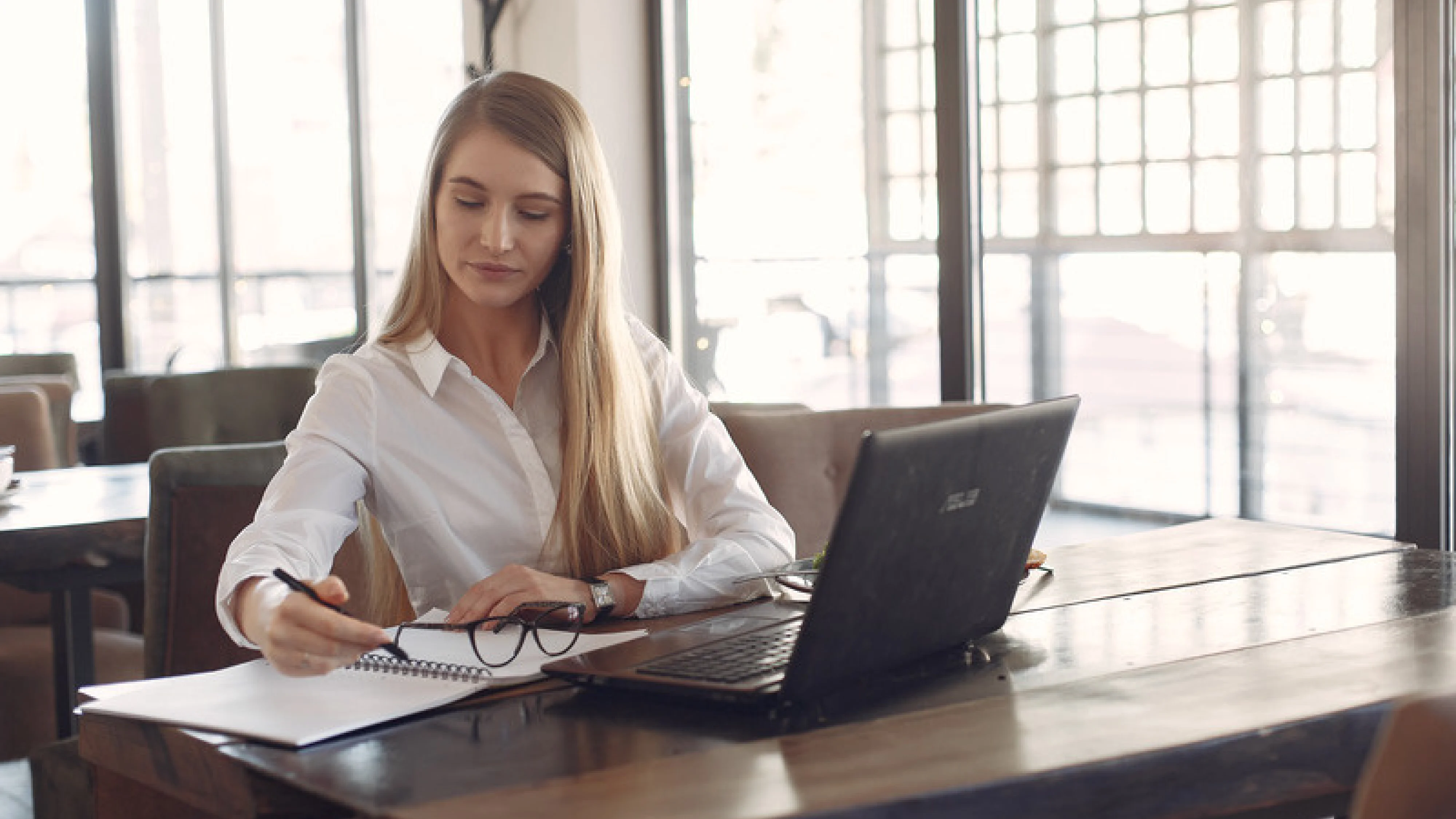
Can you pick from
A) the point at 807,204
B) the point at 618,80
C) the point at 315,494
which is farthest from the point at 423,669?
the point at 618,80

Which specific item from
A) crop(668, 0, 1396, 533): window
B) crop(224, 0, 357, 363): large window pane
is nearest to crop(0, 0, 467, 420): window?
crop(224, 0, 357, 363): large window pane

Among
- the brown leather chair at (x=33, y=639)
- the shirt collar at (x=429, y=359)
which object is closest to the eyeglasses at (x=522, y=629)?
the shirt collar at (x=429, y=359)

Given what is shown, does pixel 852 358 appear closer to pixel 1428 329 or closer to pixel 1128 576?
pixel 1428 329

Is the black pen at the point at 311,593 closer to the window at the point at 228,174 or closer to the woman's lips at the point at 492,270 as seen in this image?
the woman's lips at the point at 492,270

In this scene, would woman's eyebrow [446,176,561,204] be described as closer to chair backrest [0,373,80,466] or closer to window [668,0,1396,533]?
window [668,0,1396,533]

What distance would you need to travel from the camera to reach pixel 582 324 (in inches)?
75.5

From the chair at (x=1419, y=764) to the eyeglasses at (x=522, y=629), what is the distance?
840mm

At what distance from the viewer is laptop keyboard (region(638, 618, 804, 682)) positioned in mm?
1274

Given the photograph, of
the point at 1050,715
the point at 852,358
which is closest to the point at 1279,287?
the point at 852,358

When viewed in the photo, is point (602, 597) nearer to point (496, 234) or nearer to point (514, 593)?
point (514, 593)

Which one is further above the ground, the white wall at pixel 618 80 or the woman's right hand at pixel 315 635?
the white wall at pixel 618 80

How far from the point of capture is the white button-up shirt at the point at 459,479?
174cm

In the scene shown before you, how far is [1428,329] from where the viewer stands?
2840 millimetres

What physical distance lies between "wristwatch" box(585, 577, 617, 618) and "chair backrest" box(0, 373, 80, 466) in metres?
2.26
